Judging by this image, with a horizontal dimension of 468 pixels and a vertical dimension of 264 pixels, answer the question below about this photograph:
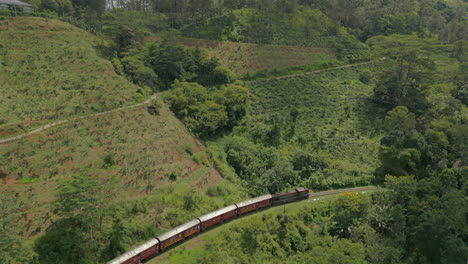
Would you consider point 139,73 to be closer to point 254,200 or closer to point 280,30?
point 254,200

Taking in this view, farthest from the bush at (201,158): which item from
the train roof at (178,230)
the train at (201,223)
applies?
the train roof at (178,230)

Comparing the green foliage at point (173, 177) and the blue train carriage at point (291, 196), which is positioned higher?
the green foliage at point (173, 177)

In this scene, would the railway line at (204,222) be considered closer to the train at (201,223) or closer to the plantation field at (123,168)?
the train at (201,223)

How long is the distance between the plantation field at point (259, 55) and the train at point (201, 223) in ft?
127

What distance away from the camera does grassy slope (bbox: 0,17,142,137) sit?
41844 mm

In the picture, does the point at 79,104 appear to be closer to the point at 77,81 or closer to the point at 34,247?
the point at 77,81

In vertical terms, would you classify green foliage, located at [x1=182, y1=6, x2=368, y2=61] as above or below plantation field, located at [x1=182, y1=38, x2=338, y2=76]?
above

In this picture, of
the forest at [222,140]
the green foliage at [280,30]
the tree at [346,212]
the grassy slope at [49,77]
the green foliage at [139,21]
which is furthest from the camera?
the green foliage at [280,30]

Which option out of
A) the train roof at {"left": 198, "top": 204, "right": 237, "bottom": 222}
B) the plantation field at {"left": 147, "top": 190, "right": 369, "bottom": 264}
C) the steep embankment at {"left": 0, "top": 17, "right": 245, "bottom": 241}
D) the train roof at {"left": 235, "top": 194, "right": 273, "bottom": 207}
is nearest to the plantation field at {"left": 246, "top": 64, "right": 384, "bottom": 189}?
the plantation field at {"left": 147, "top": 190, "right": 369, "bottom": 264}

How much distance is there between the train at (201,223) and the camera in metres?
27.7

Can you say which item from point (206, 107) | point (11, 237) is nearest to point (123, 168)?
point (11, 237)

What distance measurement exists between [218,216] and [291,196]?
1031 cm

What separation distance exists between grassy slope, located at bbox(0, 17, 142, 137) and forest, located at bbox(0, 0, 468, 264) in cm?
29

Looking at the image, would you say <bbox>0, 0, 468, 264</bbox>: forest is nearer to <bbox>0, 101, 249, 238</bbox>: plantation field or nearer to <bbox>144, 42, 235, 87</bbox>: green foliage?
<bbox>0, 101, 249, 238</bbox>: plantation field
